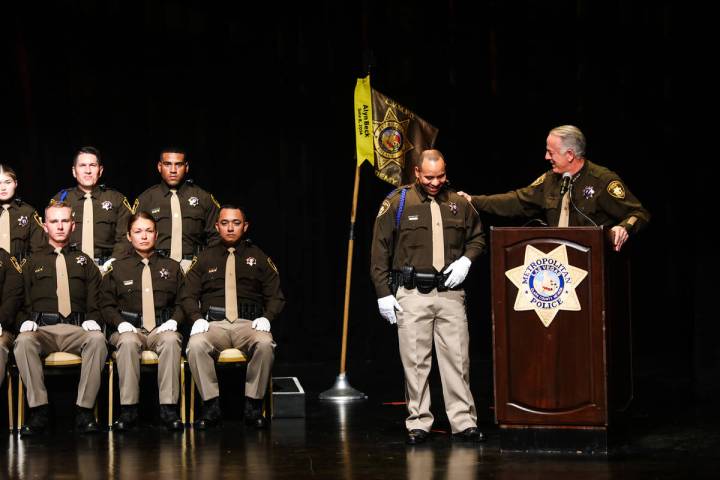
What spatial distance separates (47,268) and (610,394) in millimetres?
2989

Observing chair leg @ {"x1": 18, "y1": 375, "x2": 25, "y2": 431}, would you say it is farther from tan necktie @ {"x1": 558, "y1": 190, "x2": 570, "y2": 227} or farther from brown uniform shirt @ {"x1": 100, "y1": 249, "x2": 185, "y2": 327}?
tan necktie @ {"x1": 558, "y1": 190, "x2": 570, "y2": 227}

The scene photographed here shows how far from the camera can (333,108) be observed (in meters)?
8.40

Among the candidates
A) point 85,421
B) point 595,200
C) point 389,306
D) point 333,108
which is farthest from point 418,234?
point 333,108

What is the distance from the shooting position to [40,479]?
15.4 ft

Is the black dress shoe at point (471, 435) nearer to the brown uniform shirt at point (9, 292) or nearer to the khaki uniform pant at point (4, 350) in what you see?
the khaki uniform pant at point (4, 350)

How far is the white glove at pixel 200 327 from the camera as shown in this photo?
20.0 ft

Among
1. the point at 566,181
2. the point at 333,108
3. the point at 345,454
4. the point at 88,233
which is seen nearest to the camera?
the point at 345,454

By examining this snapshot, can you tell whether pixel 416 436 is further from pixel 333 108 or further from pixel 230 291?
pixel 333 108

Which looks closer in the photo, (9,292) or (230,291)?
(9,292)

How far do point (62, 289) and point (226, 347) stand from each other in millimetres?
911

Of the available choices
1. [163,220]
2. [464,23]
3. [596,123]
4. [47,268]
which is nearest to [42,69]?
[163,220]

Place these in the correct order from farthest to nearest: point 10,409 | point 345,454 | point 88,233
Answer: point 88,233 < point 10,409 < point 345,454

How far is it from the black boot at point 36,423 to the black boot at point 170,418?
22.5 inches

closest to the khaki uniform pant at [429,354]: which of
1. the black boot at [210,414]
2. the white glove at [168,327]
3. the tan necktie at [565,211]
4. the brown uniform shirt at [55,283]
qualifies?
the tan necktie at [565,211]
